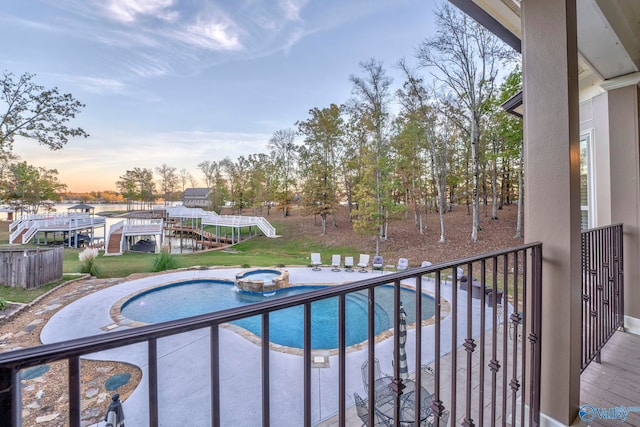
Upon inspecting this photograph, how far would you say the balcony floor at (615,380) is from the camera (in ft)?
6.71

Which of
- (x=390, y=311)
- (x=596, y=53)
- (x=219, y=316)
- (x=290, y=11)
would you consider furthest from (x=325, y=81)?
(x=219, y=316)

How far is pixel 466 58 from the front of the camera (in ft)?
37.0

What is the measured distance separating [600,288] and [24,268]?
492 inches

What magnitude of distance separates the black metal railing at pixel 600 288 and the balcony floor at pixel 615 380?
131mm

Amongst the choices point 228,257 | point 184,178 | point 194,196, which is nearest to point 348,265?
point 228,257

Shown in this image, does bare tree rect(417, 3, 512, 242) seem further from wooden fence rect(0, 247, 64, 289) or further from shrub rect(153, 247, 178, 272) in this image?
wooden fence rect(0, 247, 64, 289)

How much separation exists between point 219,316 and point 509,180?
2129 centimetres

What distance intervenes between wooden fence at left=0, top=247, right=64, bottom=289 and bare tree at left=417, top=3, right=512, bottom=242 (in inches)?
582

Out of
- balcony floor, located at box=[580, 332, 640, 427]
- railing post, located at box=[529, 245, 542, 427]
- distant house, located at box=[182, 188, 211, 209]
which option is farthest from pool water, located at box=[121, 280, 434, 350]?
distant house, located at box=[182, 188, 211, 209]

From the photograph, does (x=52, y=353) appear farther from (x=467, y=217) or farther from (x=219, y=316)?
(x=467, y=217)

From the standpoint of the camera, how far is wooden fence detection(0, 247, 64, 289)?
8.36 metres

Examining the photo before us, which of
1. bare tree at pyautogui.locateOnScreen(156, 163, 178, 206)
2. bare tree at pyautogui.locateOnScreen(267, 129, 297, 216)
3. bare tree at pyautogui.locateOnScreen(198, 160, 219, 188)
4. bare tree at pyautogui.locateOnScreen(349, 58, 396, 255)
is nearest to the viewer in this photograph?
bare tree at pyautogui.locateOnScreen(349, 58, 396, 255)

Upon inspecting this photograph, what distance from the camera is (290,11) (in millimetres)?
8312

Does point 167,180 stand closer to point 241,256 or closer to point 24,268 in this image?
point 241,256
